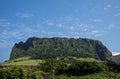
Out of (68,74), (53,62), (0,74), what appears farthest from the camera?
(53,62)

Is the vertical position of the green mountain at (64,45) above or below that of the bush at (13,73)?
above

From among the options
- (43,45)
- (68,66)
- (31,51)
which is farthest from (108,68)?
(43,45)

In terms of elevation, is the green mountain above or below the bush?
above

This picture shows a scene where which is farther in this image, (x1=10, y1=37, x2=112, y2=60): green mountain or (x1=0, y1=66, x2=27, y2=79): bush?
(x1=10, y1=37, x2=112, y2=60): green mountain

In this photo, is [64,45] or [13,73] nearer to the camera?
[13,73]

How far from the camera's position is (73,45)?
18125cm

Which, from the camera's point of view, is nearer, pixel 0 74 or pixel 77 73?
pixel 0 74

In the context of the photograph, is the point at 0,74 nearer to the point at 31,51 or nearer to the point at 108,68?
the point at 108,68

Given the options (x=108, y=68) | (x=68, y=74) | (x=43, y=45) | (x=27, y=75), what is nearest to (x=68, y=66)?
(x=68, y=74)

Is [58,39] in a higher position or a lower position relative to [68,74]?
higher

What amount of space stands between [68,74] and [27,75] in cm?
2254

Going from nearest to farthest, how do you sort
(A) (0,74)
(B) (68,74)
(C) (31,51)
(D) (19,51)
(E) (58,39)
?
(A) (0,74) < (B) (68,74) < (C) (31,51) < (D) (19,51) < (E) (58,39)

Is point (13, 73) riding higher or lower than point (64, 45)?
lower

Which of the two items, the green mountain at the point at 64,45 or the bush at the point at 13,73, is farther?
the green mountain at the point at 64,45
